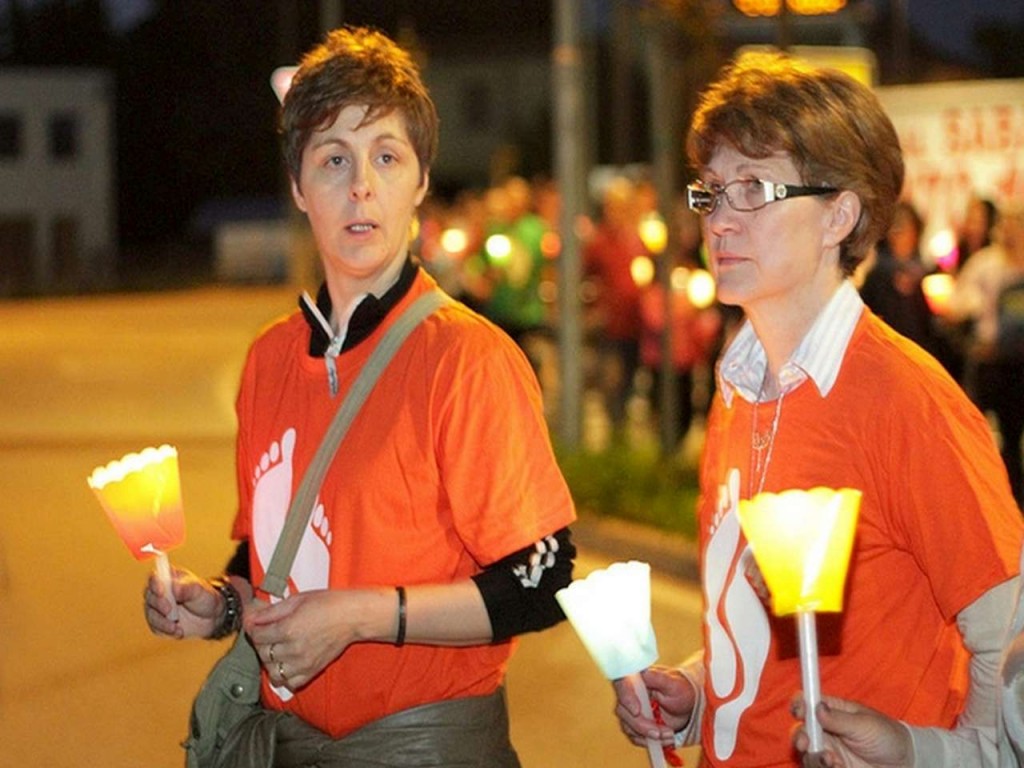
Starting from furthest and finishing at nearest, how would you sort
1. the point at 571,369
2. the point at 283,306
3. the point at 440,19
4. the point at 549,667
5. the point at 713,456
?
the point at 440,19, the point at 283,306, the point at 571,369, the point at 549,667, the point at 713,456

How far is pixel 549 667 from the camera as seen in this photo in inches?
372

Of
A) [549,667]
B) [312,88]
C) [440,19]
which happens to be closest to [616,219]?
[549,667]

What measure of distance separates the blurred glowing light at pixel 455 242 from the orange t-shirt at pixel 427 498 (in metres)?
16.5

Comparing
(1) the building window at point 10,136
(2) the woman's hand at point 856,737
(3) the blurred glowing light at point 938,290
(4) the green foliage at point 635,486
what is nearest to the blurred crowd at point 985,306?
(3) the blurred glowing light at point 938,290

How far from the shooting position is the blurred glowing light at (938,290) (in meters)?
9.67

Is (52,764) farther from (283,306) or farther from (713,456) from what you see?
(283,306)

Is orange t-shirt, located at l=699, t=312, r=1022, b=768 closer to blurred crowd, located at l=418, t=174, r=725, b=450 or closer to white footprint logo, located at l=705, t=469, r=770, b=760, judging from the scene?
white footprint logo, located at l=705, t=469, r=770, b=760

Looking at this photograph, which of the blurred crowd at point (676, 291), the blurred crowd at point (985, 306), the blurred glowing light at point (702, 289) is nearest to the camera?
the blurred crowd at point (676, 291)

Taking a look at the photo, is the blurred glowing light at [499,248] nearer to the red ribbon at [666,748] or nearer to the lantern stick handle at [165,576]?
the lantern stick handle at [165,576]

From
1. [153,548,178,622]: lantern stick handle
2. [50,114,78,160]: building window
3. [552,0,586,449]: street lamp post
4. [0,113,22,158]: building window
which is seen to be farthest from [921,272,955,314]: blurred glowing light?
[50,114,78,160]: building window

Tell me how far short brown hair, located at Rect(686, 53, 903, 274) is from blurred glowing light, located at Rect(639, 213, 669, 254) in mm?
11136

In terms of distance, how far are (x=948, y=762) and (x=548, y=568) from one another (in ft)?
2.83

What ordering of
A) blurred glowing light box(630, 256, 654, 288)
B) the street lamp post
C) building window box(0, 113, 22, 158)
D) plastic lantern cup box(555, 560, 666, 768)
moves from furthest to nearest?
building window box(0, 113, 22, 158) → blurred glowing light box(630, 256, 654, 288) → the street lamp post → plastic lantern cup box(555, 560, 666, 768)

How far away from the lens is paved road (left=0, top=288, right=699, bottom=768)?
818cm
